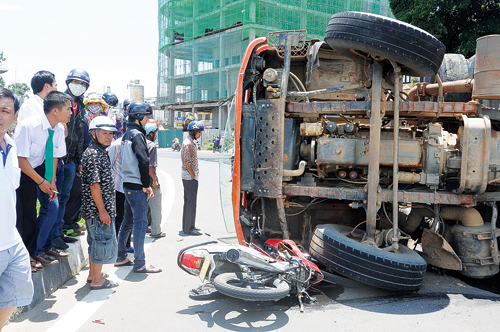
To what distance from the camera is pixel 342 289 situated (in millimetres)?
4508

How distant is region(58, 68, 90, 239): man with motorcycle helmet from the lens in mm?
5086

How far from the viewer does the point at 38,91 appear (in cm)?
464

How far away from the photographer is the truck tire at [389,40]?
4.23 metres

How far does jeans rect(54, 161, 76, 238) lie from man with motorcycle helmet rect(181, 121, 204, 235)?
2269mm

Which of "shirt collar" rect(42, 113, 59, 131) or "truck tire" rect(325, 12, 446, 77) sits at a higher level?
"truck tire" rect(325, 12, 446, 77)

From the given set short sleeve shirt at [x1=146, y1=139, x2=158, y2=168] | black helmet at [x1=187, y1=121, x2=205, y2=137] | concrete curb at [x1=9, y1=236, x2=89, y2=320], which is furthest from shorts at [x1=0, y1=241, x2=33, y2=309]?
black helmet at [x1=187, y1=121, x2=205, y2=137]

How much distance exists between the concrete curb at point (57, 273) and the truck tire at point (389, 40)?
379 centimetres

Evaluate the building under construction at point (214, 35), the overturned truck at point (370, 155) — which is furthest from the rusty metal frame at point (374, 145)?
the building under construction at point (214, 35)

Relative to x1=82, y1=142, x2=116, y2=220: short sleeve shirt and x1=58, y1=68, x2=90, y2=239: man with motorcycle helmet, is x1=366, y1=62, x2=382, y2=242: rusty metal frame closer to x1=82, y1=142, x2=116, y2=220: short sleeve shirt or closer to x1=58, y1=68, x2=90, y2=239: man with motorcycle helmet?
x1=82, y1=142, x2=116, y2=220: short sleeve shirt

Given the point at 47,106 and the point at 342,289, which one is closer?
the point at 47,106

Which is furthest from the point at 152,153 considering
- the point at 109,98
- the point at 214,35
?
the point at 214,35

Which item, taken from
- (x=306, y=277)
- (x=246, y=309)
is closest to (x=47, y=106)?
(x=246, y=309)

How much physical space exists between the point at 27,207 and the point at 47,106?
1.02 m

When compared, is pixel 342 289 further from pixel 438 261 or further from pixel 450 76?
pixel 450 76
